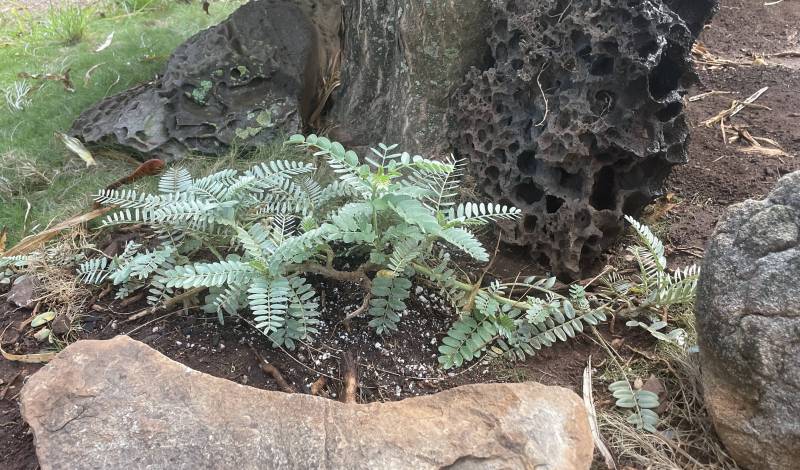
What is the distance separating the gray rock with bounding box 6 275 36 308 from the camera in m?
2.79

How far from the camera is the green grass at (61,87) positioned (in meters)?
3.67

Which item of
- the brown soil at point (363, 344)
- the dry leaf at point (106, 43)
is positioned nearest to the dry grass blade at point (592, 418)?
the brown soil at point (363, 344)

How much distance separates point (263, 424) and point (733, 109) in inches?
138

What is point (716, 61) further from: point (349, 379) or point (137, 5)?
point (137, 5)

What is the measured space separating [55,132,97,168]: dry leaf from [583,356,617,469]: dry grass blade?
3.06 meters

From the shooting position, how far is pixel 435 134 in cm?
329

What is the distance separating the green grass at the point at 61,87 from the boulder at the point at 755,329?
116 inches

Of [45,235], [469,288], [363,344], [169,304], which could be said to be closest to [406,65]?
[469,288]

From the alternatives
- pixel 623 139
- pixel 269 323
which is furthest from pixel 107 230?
pixel 623 139

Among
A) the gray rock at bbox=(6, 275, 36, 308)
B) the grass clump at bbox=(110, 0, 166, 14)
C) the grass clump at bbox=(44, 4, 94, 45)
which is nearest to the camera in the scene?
the gray rock at bbox=(6, 275, 36, 308)

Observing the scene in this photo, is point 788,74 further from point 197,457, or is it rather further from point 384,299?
point 197,457

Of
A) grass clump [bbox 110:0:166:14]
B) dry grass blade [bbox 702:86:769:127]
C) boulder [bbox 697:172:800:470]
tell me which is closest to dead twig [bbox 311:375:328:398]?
boulder [bbox 697:172:800:470]

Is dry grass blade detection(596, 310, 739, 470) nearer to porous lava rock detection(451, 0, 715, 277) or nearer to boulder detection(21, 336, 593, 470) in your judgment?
boulder detection(21, 336, 593, 470)

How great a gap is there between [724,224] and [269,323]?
61.0 inches
